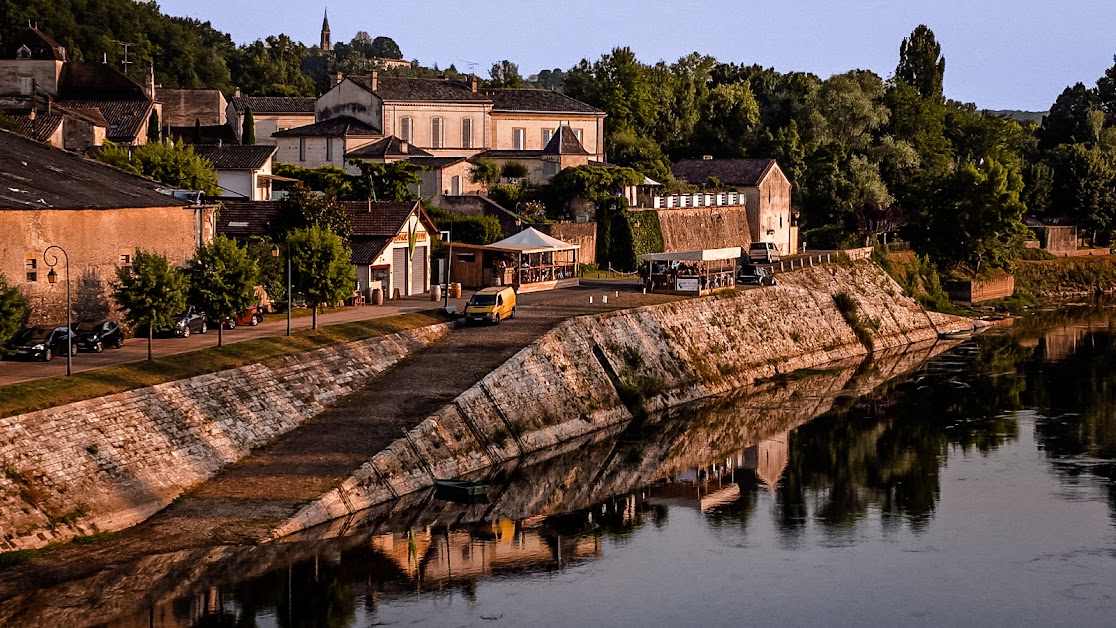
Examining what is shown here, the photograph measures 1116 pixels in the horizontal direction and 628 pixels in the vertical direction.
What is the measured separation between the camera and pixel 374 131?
97188 millimetres

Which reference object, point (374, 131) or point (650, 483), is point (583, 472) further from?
point (374, 131)

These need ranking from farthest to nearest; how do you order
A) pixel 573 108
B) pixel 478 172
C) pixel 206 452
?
pixel 573 108 < pixel 478 172 < pixel 206 452

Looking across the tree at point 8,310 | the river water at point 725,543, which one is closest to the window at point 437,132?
the river water at point 725,543

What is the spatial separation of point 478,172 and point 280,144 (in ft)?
47.7

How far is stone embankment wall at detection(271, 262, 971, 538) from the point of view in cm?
4759

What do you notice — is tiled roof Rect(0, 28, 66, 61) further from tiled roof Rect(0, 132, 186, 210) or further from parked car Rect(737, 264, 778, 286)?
parked car Rect(737, 264, 778, 286)

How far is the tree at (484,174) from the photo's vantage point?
91938mm

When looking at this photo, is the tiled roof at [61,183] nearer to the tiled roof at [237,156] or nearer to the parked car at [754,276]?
the tiled roof at [237,156]

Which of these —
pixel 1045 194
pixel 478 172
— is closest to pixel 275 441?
pixel 478 172

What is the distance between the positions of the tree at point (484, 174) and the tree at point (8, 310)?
4767 cm

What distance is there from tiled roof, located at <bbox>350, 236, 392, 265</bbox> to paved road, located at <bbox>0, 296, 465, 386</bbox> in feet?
7.27

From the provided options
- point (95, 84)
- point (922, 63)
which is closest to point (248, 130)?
point (95, 84)

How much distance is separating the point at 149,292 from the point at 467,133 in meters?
52.7

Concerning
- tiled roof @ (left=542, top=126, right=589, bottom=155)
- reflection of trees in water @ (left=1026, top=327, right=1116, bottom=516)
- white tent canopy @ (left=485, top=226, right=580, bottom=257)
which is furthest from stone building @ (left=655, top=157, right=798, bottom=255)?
white tent canopy @ (left=485, top=226, right=580, bottom=257)
